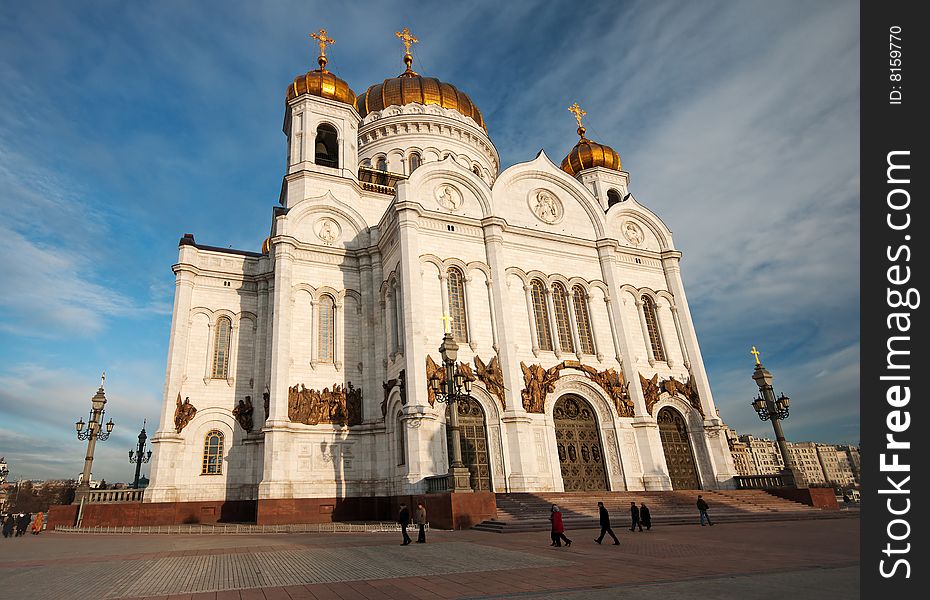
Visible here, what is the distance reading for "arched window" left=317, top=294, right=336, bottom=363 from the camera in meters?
23.3

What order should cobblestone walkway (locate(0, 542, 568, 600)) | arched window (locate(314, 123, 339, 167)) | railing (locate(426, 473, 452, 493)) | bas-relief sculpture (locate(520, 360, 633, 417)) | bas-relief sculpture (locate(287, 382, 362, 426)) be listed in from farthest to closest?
arched window (locate(314, 123, 339, 167)), bas-relief sculpture (locate(287, 382, 362, 426)), bas-relief sculpture (locate(520, 360, 633, 417)), railing (locate(426, 473, 452, 493)), cobblestone walkway (locate(0, 542, 568, 600))

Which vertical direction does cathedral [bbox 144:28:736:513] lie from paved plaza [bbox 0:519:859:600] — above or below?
above

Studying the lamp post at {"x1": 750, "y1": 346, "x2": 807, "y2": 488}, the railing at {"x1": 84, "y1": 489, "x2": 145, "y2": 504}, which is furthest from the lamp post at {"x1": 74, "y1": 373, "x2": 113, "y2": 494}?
the lamp post at {"x1": 750, "y1": 346, "x2": 807, "y2": 488}

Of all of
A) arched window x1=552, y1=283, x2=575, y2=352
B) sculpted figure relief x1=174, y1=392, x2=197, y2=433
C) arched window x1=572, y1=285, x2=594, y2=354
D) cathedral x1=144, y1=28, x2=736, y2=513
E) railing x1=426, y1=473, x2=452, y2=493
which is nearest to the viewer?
railing x1=426, y1=473, x2=452, y2=493

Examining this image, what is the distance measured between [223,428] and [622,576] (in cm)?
1976

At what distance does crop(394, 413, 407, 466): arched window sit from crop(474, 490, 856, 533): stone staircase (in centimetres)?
400

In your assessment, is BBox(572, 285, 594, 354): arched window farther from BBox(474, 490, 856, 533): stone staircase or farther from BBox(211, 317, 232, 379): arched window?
BBox(211, 317, 232, 379): arched window

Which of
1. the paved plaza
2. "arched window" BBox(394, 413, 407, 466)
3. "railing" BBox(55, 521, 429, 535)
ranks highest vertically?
"arched window" BBox(394, 413, 407, 466)

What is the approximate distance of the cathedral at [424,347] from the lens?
20688 mm

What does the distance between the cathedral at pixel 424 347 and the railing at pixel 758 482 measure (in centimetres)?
62

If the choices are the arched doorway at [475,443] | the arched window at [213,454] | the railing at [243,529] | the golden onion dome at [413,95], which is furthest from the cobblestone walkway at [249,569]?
the golden onion dome at [413,95]

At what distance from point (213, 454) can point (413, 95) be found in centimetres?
2476

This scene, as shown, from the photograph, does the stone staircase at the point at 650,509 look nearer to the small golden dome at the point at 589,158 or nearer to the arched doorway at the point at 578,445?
the arched doorway at the point at 578,445

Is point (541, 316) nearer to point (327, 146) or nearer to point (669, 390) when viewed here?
point (669, 390)
